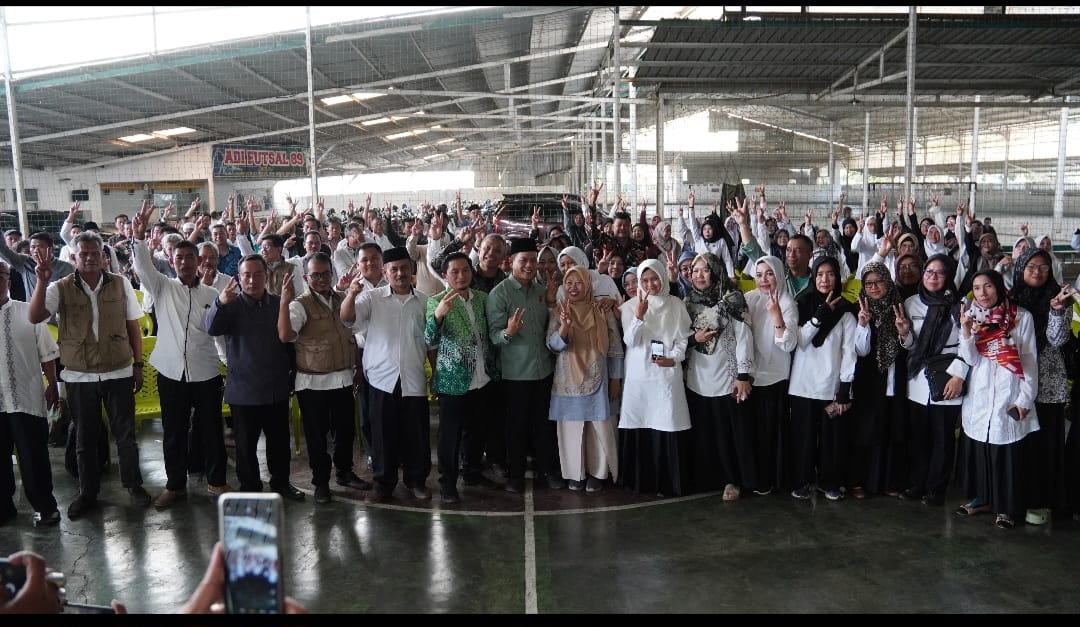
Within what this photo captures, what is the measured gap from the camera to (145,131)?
686 inches

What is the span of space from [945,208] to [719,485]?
1444 centimetres

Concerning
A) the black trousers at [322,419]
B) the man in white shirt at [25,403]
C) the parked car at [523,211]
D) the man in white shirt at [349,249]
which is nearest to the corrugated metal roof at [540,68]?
the parked car at [523,211]

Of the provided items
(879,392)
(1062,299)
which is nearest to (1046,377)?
(1062,299)

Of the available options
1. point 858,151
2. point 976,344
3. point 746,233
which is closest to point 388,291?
point 746,233

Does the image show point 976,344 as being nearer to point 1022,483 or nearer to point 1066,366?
point 1066,366

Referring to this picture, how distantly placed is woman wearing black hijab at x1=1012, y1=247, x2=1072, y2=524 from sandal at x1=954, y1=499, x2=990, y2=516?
0.20 m

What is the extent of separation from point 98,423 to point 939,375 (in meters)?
4.69

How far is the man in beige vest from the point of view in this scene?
4285 mm

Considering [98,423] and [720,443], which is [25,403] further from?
[720,443]

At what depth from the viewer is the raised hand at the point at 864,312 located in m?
4.04

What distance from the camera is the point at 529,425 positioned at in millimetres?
4766

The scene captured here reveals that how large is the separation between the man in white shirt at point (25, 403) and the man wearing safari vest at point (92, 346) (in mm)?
122

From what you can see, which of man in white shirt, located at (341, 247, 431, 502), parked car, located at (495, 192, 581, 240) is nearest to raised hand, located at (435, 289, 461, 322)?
man in white shirt, located at (341, 247, 431, 502)

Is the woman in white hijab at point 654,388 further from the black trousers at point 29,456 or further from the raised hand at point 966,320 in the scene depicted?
the black trousers at point 29,456
